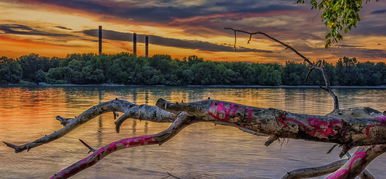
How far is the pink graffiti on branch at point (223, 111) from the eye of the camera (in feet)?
10.2

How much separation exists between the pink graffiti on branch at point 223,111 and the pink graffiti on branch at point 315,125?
0.23 m

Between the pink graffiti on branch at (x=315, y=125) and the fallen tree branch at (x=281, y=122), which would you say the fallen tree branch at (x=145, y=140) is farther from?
the pink graffiti on branch at (x=315, y=125)

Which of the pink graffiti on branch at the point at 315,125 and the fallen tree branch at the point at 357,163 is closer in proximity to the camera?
the pink graffiti on branch at the point at 315,125

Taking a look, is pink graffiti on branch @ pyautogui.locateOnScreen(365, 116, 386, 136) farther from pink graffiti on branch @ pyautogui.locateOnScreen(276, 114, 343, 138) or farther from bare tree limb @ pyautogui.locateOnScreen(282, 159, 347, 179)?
bare tree limb @ pyautogui.locateOnScreen(282, 159, 347, 179)

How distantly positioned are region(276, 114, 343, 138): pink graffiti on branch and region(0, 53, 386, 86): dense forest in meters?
163

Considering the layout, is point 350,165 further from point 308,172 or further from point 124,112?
point 124,112

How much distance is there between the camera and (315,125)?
10.4 feet

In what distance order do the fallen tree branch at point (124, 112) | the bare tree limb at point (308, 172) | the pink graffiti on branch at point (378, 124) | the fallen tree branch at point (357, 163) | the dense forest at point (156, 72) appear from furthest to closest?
the dense forest at point (156, 72)
the bare tree limb at point (308, 172)
the fallen tree branch at point (124, 112)
the fallen tree branch at point (357, 163)
the pink graffiti on branch at point (378, 124)

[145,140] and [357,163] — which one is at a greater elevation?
[145,140]

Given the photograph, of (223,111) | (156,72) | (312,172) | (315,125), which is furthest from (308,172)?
(156,72)

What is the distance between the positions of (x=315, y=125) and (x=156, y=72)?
16966cm

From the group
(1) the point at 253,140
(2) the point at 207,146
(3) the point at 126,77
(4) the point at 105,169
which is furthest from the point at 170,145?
(3) the point at 126,77

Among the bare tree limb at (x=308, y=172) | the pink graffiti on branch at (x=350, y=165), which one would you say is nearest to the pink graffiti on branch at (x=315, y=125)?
the pink graffiti on branch at (x=350, y=165)

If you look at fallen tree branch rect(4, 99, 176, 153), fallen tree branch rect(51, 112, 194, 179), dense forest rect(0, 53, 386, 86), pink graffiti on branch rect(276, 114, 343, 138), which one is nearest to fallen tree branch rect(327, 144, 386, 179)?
pink graffiti on branch rect(276, 114, 343, 138)
